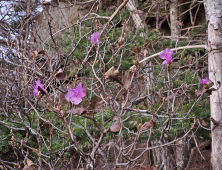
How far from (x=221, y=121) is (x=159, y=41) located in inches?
70.6

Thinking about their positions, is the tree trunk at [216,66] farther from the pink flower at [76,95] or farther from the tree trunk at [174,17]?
the tree trunk at [174,17]

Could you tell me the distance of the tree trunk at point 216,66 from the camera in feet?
6.70

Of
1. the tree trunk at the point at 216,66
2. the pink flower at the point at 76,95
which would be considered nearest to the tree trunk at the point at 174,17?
the tree trunk at the point at 216,66

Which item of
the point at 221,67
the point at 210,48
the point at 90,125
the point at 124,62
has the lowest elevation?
the point at 90,125

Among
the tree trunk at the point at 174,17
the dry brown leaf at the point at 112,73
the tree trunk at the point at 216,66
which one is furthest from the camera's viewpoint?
the tree trunk at the point at 174,17

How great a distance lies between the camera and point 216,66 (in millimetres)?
2074

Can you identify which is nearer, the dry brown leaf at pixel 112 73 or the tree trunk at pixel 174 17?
the dry brown leaf at pixel 112 73

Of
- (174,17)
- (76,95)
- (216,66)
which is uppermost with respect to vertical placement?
(174,17)

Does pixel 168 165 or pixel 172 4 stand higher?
pixel 172 4

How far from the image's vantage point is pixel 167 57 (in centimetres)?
122

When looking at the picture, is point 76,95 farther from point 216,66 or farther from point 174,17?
point 174,17

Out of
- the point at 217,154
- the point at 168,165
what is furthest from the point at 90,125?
the point at 168,165

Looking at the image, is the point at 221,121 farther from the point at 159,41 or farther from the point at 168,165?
the point at 168,165


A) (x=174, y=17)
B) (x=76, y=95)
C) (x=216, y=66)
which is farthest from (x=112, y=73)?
(x=174, y=17)
